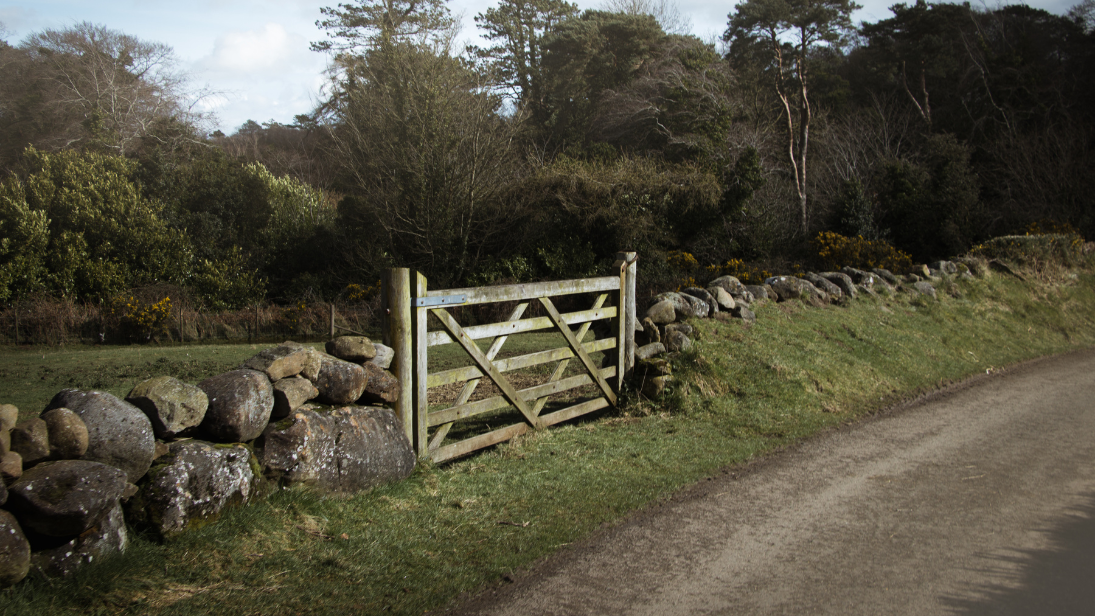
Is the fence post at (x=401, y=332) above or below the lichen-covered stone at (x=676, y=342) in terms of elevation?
above

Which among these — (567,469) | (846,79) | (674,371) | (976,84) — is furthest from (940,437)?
(846,79)

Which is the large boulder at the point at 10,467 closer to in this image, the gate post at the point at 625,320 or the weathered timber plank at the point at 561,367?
the weathered timber plank at the point at 561,367

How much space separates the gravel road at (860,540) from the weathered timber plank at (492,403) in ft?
6.06

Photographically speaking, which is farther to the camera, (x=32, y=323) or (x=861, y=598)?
(x=32, y=323)

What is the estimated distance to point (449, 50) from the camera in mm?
21438

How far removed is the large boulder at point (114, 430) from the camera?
12.7 feet

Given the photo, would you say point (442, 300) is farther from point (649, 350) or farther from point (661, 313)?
point (661, 313)

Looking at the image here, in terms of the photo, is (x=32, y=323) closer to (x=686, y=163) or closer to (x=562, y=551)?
(x=562, y=551)

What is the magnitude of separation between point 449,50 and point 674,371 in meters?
15.9

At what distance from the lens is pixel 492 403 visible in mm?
6617

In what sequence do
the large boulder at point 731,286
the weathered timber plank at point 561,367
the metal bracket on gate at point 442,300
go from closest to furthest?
the metal bracket on gate at point 442,300
the weathered timber plank at point 561,367
the large boulder at point 731,286

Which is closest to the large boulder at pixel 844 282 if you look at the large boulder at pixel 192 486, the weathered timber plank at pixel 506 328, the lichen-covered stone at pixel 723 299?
the lichen-covered stone at pixel 723 299

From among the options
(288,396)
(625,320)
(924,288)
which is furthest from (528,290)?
(924,288)

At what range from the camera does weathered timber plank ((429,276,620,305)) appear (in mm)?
6237
